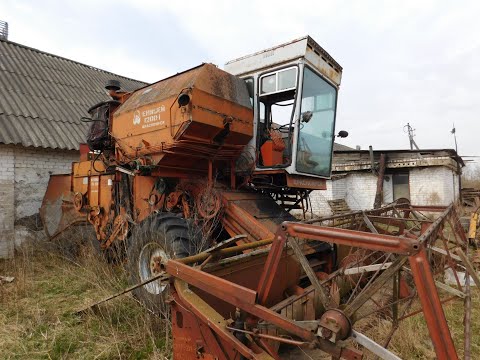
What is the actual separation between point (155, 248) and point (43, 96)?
7.38m

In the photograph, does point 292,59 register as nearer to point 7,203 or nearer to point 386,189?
point 7,203

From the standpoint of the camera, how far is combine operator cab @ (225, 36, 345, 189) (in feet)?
14.4

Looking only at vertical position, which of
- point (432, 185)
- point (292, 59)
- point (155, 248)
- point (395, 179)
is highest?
point (292, 59)

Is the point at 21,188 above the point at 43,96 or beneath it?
beneath

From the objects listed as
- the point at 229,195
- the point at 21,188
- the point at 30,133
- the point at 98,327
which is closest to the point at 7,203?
the point at 21,188

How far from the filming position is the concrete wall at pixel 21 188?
6.98 metres

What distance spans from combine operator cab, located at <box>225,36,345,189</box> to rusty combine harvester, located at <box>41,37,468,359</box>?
0.05 feet

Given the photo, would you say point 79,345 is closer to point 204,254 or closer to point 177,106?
point 204,254

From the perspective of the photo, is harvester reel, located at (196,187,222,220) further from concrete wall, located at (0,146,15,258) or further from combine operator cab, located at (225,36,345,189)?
concrete wall, located at (0,146,15,258)

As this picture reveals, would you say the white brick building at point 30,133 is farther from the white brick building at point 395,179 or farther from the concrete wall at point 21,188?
the white brick building at point 395,179

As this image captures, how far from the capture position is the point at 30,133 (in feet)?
24.6

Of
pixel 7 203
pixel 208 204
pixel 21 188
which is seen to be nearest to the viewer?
pixel 208 204

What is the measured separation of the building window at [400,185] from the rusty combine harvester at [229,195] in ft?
34.8

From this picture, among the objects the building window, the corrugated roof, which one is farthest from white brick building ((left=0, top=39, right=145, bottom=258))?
the building window
